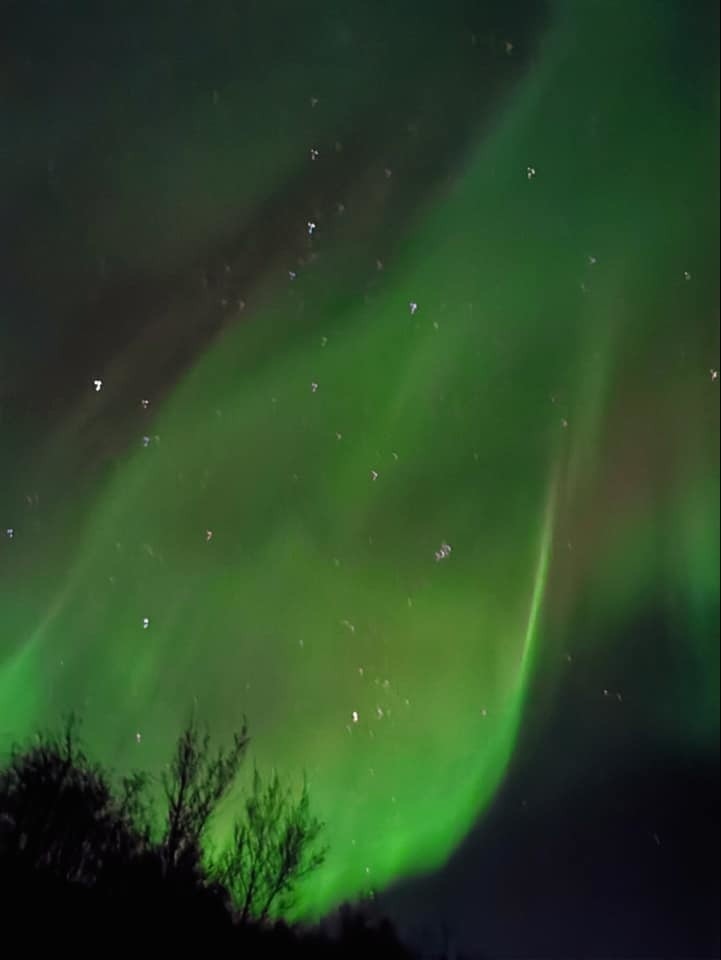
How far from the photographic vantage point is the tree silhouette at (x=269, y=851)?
0.60 m

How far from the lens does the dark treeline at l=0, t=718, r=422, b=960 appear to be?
576 mm

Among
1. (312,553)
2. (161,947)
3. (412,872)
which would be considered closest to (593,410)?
(312,553)

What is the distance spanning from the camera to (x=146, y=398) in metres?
0.67

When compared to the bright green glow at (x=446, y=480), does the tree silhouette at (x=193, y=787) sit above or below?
below

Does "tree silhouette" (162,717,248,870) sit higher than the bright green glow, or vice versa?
the bright green glow

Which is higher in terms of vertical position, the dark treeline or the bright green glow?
the bright green glow

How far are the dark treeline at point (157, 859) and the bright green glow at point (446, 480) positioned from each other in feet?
0.10

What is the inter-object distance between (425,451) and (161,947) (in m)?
0.37

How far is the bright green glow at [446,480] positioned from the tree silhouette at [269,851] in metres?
0.02

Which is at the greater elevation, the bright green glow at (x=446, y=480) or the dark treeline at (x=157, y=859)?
the bright green glow at (x=446, y=480)

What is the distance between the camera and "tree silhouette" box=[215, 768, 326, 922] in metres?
0.60

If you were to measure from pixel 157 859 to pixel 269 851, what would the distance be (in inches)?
2.9

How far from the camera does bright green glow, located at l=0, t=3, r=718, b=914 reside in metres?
0.65

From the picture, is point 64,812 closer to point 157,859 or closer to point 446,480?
point 157,859
